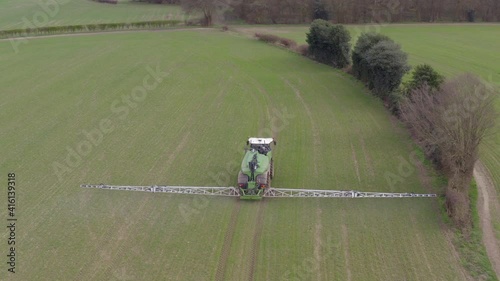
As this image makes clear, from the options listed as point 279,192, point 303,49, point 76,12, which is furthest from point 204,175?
point 76,12

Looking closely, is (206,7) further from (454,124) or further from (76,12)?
(454,124)

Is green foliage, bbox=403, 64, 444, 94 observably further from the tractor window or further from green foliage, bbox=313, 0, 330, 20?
green foliage, bbox=313, 0, 330, 20

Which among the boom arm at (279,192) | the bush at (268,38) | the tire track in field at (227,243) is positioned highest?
Result: the bush at (268,38)

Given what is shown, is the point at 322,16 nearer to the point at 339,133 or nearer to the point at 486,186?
the point at 339,133

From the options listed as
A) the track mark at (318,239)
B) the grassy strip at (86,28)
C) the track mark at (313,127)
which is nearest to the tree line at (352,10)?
the grassy strip at (86,28)

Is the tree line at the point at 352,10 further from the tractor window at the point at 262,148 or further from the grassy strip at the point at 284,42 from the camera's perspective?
the tractor window at the point at 262,148

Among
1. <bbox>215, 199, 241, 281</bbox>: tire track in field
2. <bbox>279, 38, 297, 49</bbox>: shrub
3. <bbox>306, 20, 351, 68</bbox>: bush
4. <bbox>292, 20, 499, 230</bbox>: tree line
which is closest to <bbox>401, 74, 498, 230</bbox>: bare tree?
<bbox>292, 20, 499, 230</bbox>: tree line
